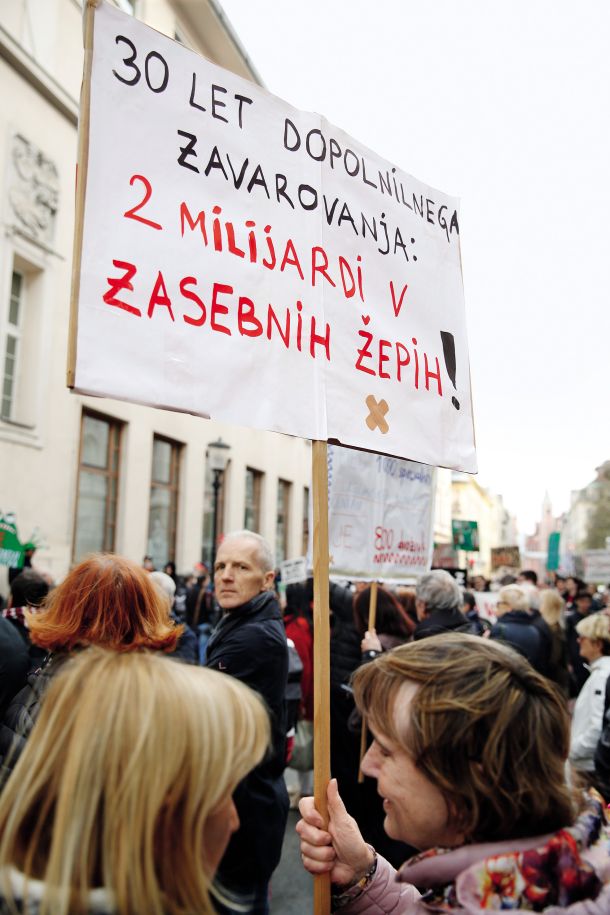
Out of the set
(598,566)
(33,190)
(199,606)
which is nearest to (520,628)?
(199,606)

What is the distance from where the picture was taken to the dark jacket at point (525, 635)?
613 cm

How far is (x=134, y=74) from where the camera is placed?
206cm

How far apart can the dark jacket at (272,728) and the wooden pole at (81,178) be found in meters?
1.37

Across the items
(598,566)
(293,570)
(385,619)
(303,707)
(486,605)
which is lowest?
(303,707)

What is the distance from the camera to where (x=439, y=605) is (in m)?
4.36

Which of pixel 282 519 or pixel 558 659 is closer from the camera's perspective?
pixel 558 659

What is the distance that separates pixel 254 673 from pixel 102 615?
0.71 metres

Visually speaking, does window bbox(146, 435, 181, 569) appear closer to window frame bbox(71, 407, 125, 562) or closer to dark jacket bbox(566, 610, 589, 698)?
window frame bbox(71, 407, 125, 562)

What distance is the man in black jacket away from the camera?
2656 millimetres

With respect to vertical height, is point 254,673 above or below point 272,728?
above

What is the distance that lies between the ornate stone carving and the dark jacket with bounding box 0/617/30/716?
11.6 m

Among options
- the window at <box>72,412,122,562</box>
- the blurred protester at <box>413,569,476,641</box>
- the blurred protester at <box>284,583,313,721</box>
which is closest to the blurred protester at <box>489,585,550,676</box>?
the blurred protester at <box>284,583,313,721</box>

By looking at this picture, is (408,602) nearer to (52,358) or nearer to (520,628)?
(520,628)

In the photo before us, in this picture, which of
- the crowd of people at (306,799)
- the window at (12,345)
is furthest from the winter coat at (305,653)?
the window at (12,345)
